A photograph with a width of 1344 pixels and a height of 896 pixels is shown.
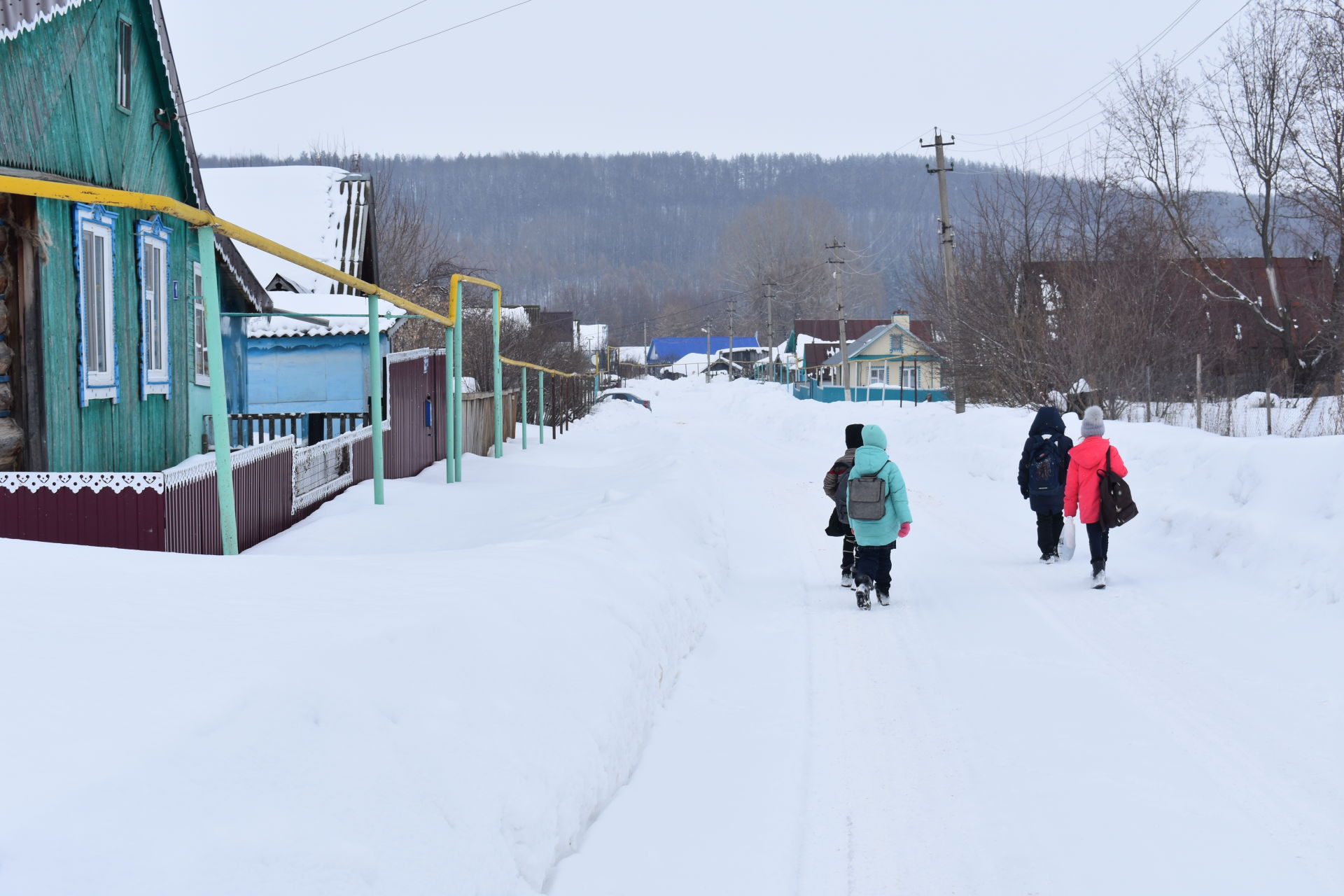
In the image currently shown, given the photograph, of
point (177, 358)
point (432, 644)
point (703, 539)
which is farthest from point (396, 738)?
point (177, 358)

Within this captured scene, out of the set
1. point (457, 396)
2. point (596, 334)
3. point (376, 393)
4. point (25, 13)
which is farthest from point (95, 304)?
point (596, 334)

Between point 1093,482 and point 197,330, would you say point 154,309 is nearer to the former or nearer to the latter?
point 197,330

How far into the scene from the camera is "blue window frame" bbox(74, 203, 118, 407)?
889 centimetres

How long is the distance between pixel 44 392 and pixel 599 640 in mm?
5206

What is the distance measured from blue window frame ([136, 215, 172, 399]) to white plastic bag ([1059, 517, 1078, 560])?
29.1 feet

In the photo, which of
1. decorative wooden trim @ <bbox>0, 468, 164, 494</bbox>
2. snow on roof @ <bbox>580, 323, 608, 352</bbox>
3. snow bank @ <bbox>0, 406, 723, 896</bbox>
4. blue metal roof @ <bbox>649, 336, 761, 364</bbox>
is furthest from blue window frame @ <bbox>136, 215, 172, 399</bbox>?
blue metal roof @ <bbox>649, 336, 761, 364</bbox>

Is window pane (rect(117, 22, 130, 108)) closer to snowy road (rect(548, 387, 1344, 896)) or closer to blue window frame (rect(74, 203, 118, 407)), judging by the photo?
blue window frame (rect(74, 203, 118, 407))

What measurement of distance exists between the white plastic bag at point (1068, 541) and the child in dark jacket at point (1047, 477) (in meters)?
0.10

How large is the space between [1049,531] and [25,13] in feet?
33.1

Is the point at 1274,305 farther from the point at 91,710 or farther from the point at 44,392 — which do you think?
the point at 91,710

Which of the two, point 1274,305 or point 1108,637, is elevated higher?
point 1274,305

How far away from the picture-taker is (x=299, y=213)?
2211 centimetres

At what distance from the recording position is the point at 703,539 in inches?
437

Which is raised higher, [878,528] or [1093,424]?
[1093,424]
